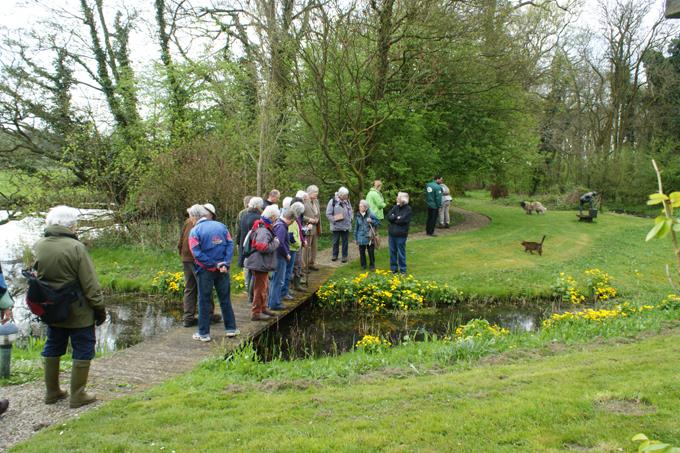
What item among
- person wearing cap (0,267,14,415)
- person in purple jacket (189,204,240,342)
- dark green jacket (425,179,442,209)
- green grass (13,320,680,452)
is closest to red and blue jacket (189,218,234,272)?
person in purple jacket (189,204,240,342)

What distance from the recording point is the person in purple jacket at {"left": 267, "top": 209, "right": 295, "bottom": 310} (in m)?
8.51

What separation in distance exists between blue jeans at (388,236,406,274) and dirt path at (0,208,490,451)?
351 cm

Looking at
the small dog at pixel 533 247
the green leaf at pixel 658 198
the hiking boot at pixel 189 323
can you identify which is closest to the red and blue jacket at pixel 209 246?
the hiking boot at pixel 189 323

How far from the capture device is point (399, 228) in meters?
11.2

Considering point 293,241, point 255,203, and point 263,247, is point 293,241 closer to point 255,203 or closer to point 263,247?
point 255,203

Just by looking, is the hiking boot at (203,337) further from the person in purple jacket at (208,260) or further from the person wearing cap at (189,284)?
the person wearing cap at (189,284)

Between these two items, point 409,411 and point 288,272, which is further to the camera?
point 288,272

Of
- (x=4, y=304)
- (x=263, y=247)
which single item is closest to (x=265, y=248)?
(x=263, y=247)

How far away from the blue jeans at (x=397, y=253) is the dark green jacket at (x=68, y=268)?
755 cm

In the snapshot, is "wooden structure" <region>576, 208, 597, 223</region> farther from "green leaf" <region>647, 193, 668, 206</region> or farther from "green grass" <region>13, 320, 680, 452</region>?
"green leaf" <region>647, 193, 668, 206</region>

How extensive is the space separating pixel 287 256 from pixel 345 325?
6.57 feet

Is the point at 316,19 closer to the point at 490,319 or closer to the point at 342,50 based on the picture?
the point at 342,50

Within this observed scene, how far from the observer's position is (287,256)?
8.66 meters

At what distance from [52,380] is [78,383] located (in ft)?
1.25
